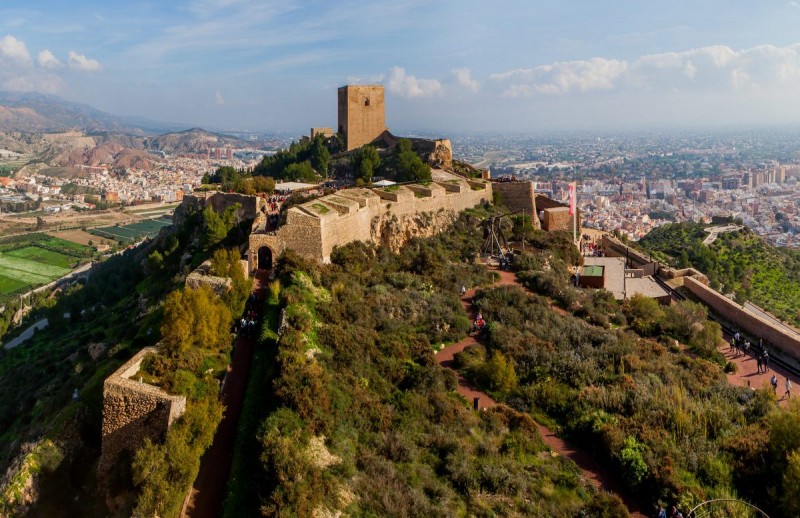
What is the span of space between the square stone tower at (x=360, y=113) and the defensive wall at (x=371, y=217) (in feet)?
40.3

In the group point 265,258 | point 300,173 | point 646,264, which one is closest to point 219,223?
point 265,258

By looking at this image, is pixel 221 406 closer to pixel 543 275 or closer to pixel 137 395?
pixel 137 395

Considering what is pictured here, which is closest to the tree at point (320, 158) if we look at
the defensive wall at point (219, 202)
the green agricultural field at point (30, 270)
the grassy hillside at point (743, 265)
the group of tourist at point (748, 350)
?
the defensive wall at point (219, 202)

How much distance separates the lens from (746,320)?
1670 cm

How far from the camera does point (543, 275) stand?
19219 mm

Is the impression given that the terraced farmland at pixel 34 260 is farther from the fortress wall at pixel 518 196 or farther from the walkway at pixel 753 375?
the walkway at pixel 753 375

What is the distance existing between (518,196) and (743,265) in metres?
16.8

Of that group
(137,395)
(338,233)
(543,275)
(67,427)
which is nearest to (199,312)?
(137,395)

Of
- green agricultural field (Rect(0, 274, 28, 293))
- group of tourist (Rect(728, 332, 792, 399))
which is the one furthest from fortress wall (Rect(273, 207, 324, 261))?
green agricultural field (Rect(0, 274, 28, 293))

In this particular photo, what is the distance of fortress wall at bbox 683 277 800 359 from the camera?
48.1 ft

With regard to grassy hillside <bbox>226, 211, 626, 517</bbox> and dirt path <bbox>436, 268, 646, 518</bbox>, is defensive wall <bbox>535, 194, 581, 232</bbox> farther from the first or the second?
dirt path <bbox>436, 268, 646, 518</bbox>

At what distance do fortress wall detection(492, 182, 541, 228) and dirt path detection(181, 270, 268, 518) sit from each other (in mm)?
18471

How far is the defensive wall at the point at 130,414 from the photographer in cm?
903

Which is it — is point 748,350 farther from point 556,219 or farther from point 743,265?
point 743,265
